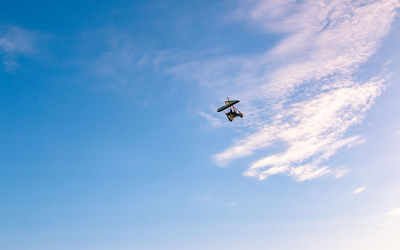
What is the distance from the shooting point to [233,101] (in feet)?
287
